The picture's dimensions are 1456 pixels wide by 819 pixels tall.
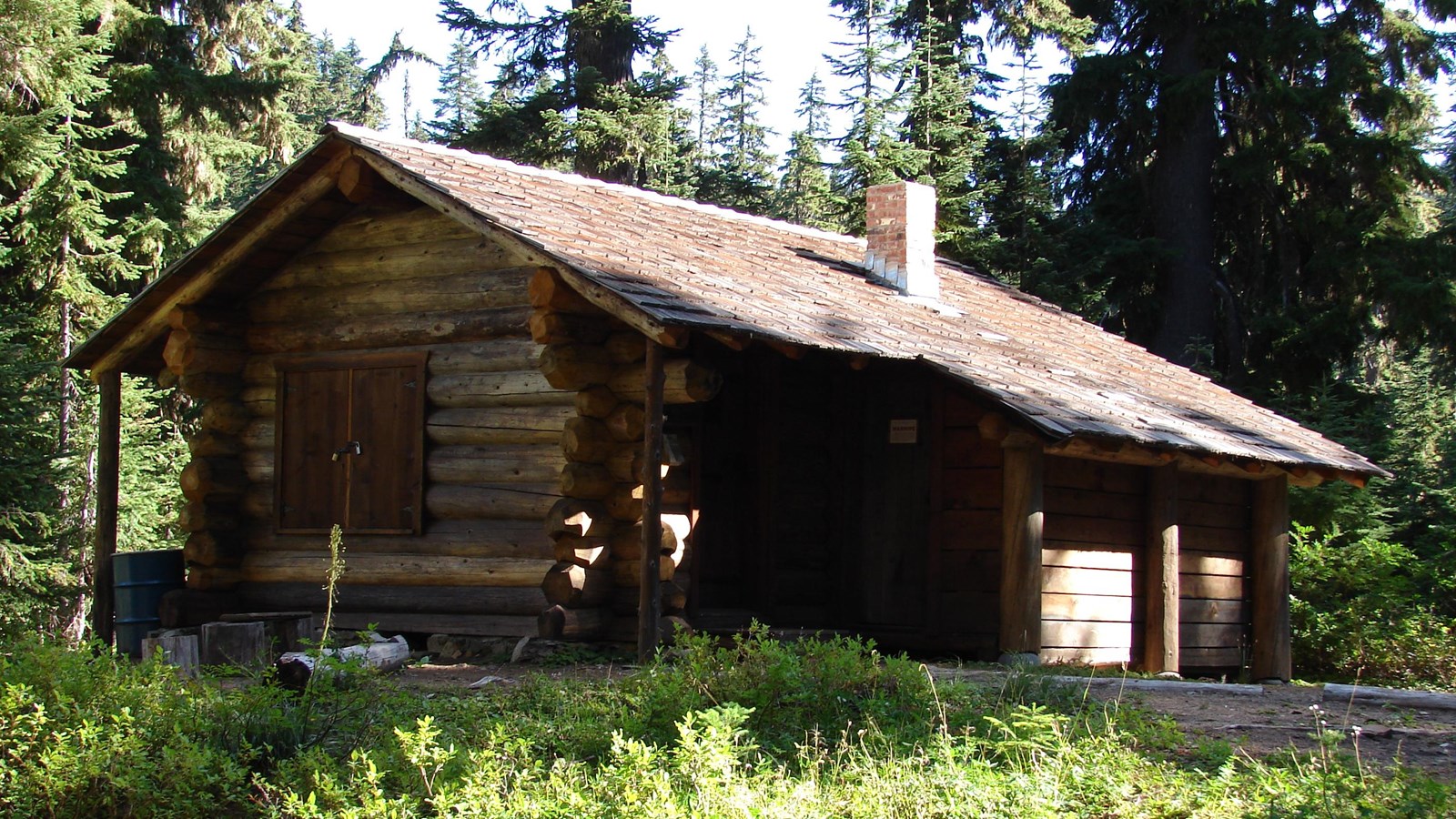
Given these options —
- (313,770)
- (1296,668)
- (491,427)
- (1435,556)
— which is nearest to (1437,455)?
(1435,556)

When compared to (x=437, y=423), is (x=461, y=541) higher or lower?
lower

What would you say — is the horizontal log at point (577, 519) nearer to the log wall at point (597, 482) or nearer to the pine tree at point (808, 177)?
the log wall at point (597, 482)

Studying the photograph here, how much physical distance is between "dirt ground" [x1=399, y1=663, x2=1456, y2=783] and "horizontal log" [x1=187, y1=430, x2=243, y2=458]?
149 inches

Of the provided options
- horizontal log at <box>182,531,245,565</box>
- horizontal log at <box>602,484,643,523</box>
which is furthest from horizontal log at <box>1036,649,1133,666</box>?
horizontal log at <box>182,531,245,565</box>

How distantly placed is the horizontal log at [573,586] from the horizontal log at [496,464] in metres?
0.90

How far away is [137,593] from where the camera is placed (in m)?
13.4

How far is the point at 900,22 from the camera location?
28156mm

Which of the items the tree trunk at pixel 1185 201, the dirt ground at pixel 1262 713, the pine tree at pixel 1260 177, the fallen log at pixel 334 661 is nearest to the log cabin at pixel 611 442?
the dirt ground at pixel 1262 713

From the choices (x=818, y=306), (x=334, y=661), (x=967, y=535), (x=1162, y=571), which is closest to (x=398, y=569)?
(x=818, y=306)

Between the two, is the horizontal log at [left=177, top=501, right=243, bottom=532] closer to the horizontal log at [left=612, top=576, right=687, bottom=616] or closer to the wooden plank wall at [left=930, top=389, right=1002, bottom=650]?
the horizontal log at [left=612, top=576, right=687, bottom=616]

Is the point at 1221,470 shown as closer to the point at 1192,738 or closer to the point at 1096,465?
the point at 1096,465

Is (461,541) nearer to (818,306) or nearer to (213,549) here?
(213,549)

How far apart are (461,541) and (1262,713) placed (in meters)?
6.68

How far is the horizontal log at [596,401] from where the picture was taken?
11.2 meters
